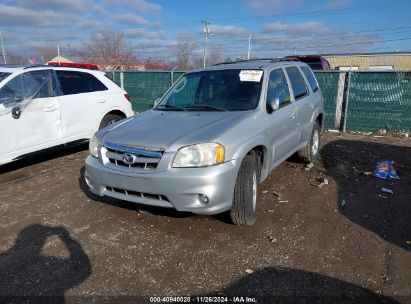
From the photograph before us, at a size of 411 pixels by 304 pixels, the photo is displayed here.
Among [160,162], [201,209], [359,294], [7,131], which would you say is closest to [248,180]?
[201,209]

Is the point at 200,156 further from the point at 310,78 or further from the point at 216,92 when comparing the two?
the point at 310,78

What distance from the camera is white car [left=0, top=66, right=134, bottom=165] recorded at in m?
5.65

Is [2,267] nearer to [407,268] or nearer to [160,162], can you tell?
[160,162]

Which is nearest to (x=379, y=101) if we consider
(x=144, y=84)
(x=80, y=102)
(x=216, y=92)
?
(x=216, y=92)

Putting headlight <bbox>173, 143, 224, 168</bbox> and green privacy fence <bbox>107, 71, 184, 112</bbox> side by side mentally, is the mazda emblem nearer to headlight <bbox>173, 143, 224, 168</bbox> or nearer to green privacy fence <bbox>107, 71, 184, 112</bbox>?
headlight <bbox>173, 143, 224, 168</bbox>

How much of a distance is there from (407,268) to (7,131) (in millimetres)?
5574

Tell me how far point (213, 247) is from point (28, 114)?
4032mm

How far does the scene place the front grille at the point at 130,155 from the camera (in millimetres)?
3568

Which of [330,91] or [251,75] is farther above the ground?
[251,75]

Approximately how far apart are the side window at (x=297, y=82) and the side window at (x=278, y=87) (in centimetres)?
30

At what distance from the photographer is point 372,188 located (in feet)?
17.3

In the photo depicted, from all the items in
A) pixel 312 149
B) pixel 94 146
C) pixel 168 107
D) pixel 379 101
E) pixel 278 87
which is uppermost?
pixel 278 87

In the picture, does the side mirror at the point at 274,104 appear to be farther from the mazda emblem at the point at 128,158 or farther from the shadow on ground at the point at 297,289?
the shadow on ground at the point at 297,289

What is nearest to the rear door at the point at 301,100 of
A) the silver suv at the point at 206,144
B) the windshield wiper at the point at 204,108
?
the silver suv at the point at 206,144
